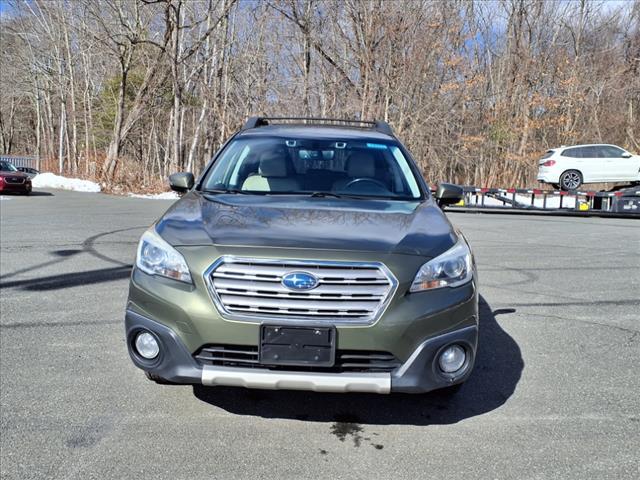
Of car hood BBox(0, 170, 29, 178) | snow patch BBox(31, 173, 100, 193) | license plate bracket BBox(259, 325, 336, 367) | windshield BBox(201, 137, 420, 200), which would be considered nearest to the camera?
license plate bracket BBox(259, 325, 336, 367)

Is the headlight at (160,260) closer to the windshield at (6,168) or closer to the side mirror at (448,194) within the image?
the side mirror at (448,194)

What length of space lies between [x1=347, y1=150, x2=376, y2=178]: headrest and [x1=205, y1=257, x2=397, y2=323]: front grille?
1.76 m

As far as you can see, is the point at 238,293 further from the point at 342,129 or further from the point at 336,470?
the point at 342,129

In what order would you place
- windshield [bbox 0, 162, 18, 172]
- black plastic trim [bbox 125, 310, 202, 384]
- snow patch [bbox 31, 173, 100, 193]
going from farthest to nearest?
snow patch [bbox 31, 173, 100, 193], windshield [bbox 0, 162, 18, 172], black plastic trim [bbox 125, 310, 202, 384]

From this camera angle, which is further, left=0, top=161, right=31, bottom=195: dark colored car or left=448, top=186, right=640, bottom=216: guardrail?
left=0, top=161, right=31, bottom=195: dark colored car

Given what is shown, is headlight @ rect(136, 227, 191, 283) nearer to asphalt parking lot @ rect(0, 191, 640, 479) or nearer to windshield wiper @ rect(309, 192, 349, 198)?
asphalt parking lot @ rect(0, 191, 640, 479)

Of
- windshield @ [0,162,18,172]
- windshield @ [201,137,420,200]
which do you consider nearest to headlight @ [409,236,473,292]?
windshield @ [201,137,420,200]

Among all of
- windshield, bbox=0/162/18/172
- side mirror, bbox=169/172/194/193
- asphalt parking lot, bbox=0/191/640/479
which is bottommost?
asphalt parking lot, bbox=0/191/640/479

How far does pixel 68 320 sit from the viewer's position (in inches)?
203

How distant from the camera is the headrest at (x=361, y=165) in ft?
14.8

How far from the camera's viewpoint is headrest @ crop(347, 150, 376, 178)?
4516 mm

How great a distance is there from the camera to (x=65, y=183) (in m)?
27.1

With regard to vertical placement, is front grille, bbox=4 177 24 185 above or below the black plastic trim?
above

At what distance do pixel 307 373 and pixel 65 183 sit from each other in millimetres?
27311
